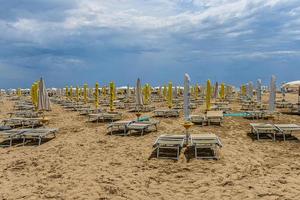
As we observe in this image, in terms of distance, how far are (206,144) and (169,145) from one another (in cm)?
111

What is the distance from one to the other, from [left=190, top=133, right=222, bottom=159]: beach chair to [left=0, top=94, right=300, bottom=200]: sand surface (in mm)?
279

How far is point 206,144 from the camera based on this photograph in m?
8.10

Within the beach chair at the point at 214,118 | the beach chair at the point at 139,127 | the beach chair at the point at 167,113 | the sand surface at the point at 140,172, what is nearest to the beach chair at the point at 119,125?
the beach chair at the point at 139,127

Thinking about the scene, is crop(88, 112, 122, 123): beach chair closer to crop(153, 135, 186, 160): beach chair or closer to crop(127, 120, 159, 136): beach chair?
crop(127, 120, 159, 136): beach chair

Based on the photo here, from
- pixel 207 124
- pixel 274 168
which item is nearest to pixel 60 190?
pixel 274 168

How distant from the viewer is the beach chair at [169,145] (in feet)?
26.5

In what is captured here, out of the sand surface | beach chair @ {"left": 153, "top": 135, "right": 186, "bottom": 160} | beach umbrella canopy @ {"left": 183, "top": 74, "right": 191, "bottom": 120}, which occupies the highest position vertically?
beach umbrella canopy @ {"left": 183, "top": 74, "right": 191, "bottom": 120}

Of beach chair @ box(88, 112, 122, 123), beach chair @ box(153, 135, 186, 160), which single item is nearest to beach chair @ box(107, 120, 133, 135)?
beach chair @ box(88, 112, 122, 123)

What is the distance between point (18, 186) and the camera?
6.11 m

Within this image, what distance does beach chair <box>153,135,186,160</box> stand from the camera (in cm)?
809

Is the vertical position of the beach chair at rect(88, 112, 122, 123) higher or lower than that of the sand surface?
higher

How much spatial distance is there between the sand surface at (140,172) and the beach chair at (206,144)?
28 cm

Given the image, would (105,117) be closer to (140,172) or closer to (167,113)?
(167,113)

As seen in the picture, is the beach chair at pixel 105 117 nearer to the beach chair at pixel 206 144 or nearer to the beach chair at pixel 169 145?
the beach chair at pixel 169 145
